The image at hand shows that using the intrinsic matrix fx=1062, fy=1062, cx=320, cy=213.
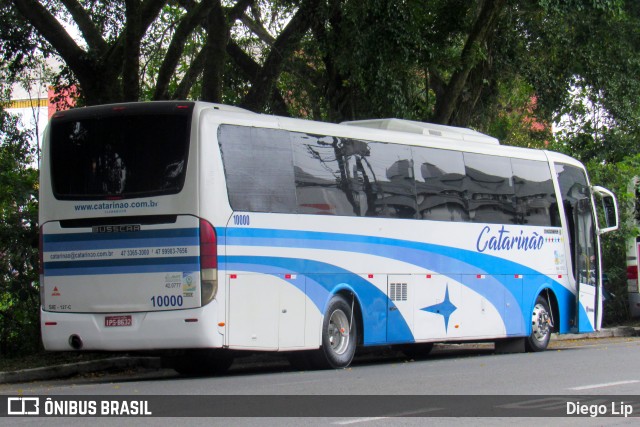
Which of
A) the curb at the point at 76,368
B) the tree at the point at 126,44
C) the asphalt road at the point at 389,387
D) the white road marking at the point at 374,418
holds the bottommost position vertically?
the curb at the point at 76,368

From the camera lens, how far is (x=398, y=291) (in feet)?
51.9

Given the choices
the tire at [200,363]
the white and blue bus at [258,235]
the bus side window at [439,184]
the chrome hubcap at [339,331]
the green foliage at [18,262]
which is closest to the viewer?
the white and blue bus at [258,235]

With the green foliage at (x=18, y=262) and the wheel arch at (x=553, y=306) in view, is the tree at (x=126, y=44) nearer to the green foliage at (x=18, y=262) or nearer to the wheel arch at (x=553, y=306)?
the green foliage at (x=18, y=262)

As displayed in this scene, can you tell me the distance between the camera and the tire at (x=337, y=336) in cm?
1444

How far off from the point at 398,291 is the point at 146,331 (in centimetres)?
447

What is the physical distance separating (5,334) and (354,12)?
7.93m

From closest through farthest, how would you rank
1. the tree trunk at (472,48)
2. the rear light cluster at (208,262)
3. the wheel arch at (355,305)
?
the rear light cluster at (208,262), the wheel arch at (355,305), the tree trunk at (472,48)

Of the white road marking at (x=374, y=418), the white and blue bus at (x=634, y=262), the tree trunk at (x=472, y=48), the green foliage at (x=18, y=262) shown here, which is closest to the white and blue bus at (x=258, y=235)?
the green foliage at (x=18, y=262)

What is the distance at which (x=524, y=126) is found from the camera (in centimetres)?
Result: 4069

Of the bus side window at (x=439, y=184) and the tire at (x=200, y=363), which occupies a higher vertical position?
the bus side window at (x=439, y=184)

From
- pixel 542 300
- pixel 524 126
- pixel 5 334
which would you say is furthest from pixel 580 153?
pixel 5 334

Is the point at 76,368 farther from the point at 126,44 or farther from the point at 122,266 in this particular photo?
the point at 126,44

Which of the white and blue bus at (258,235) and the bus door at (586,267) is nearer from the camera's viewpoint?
the white and blue bus at (258,235)

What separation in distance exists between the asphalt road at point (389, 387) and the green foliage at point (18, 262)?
7.86 feet
